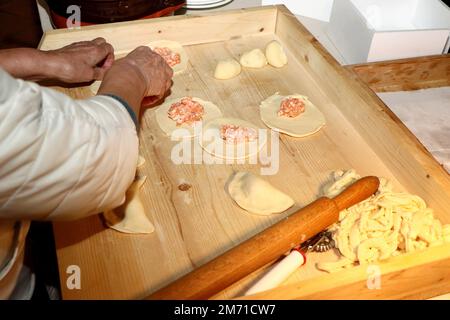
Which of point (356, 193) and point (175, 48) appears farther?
point (175, 48)

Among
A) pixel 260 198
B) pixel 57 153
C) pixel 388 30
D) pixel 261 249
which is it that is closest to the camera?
pixel 57 153

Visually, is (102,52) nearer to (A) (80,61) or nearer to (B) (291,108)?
(A) (80,61)

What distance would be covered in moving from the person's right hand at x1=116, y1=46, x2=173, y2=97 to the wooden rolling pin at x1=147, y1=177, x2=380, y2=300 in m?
0.63

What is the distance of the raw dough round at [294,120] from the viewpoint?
54.9 inches

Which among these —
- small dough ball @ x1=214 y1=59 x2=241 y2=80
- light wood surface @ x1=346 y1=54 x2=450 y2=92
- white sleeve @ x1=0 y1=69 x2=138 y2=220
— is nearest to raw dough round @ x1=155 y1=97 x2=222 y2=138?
small dough ball @ x1=214 y1=59 x2=241 y2=80

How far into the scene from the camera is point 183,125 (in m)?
1.42

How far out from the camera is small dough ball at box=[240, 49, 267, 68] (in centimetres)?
166

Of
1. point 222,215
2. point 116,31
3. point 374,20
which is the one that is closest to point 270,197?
point 222,215

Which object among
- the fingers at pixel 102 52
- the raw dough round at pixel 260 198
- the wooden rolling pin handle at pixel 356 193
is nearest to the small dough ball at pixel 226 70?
the fingers at pixel 102 52

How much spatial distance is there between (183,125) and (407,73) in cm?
101

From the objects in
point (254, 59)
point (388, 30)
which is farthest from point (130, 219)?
point (388, 30)

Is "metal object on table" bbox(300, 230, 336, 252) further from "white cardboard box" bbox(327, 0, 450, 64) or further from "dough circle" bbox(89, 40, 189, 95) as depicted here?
"white cardboard box" bbox(327, 0, 450, 64)
